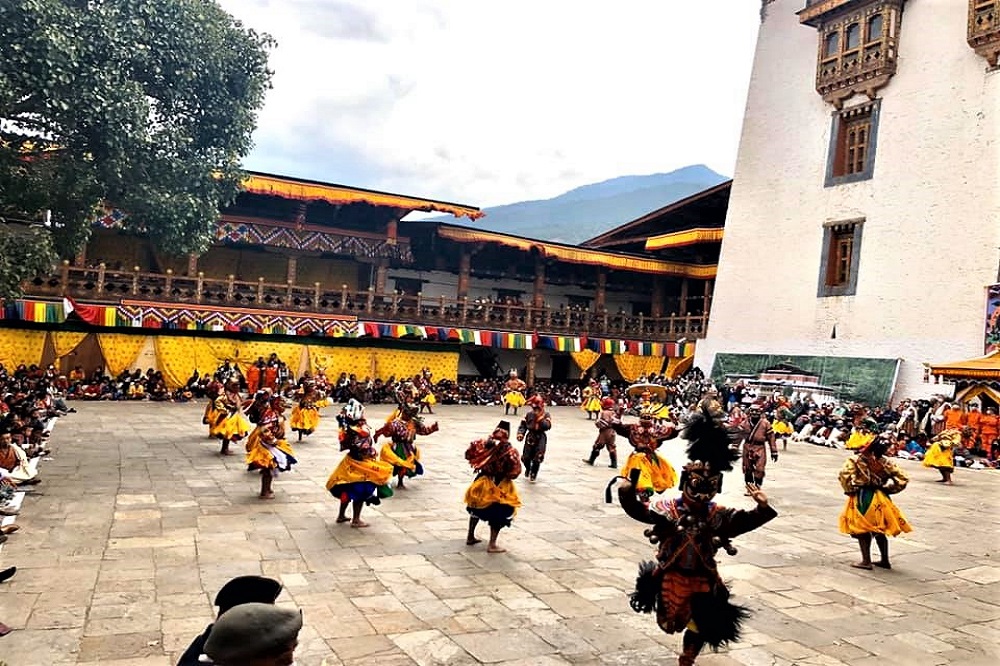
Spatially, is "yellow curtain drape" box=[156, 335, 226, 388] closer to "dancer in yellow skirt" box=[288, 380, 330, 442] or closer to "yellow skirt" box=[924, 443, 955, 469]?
"dancer in yellow skirt" box=[288, 380, 330, 442]

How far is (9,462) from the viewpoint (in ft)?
27.7

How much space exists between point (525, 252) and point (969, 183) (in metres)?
14.4

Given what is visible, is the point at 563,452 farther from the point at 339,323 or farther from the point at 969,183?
the point at 969,183

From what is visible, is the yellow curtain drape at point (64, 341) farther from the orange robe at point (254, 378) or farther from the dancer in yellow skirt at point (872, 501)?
the dancer in yellow skirt at point (872, 501)

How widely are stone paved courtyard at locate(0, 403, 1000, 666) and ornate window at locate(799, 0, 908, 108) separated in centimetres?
1697

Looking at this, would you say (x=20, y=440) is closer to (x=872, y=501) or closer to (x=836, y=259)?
(x=872, y=501)

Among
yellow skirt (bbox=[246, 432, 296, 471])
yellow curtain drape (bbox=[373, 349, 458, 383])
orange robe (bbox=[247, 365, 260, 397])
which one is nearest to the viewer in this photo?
yellow skirt (bbox=[246, 432, 296, 471])

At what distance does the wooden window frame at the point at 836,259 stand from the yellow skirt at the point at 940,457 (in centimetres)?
1055

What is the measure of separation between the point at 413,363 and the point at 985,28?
66.0 feet

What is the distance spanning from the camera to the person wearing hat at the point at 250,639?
200cm

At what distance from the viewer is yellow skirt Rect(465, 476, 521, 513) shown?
7188 millimetres

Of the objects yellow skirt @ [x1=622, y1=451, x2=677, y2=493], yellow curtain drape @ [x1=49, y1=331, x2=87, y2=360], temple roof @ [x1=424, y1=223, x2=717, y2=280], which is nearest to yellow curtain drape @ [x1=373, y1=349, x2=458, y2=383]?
temple roof @ [x1=424, y1=223, x2=717, y2=280]

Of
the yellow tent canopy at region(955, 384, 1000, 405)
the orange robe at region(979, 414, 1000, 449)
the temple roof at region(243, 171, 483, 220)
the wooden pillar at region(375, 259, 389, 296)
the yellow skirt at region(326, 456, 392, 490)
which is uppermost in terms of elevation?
the temple roof at region(243, 171, 483, 220)

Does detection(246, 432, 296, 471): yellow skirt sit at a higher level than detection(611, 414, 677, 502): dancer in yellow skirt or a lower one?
lower
